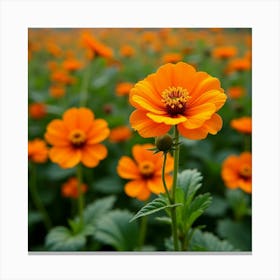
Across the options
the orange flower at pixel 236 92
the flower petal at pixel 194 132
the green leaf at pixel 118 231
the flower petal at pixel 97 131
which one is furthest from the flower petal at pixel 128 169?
the orange flower at pixel 236 92

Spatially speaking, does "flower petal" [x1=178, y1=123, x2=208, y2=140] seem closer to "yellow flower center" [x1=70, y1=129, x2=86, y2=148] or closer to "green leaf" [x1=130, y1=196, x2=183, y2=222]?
"green leaf" [x1=130, y1=196, x2=183, y2=222]

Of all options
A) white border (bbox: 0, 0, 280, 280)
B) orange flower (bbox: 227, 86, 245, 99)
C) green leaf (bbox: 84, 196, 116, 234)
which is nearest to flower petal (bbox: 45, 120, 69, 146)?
white border (bbox: 0, 0, 280, 280)
